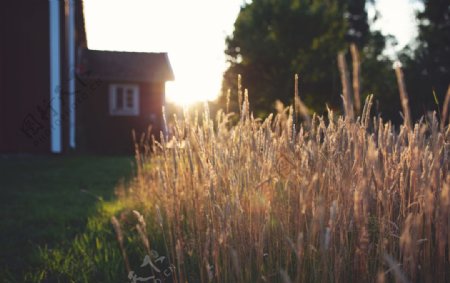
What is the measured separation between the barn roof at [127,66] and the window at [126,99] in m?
0.45

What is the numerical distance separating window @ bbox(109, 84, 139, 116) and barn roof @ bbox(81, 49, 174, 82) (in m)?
0.45

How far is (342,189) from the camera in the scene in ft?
5.80

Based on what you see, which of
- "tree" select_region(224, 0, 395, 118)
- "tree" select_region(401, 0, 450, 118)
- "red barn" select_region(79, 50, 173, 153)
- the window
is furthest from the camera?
"tree" select_region(401, 0, 450, 118)

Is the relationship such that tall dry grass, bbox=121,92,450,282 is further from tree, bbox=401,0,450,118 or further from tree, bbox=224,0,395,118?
tree, bbox=401,0,450,118

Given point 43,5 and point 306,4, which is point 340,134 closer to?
point 43,5

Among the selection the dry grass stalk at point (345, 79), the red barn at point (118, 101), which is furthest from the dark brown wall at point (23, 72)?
the dry grass stalk at point (345, 79)

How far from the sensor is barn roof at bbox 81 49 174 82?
635 inches

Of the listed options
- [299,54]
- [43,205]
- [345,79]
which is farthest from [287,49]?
[345,79]

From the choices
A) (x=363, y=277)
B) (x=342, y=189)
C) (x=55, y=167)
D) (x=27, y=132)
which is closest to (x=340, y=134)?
(x=342, y=189)

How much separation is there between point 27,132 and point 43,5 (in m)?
2.41

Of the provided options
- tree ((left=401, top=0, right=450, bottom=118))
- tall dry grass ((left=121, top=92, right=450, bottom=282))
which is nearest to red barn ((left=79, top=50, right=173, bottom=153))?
tree ((left=401, top=0, right=450, bottom=118))

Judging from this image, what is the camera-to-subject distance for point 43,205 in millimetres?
5051

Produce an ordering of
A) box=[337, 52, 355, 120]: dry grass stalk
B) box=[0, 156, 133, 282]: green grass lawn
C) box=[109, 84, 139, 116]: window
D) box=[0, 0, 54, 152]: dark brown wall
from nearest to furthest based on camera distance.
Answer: box=[337, 52, 355, 120]: dry grass stalk < box=[0, 156, 133, 282]: green grass lawn < box=[0, 0, 54, 152]: dark brown wall < box=[109, 84, 139, 116]: window

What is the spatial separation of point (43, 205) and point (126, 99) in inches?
463
